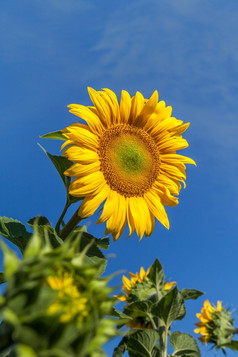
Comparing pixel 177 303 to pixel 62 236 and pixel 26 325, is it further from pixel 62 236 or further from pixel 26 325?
pixel 26 325

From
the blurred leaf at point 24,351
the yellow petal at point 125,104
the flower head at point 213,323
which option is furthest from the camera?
the flower head at point 213,323

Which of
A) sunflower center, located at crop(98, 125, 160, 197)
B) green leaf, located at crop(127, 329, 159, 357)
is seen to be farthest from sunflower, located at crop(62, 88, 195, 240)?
green leaf, located at crop(127, 329, 159, 357)

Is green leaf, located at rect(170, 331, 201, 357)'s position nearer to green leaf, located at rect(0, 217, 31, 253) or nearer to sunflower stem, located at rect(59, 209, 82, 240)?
sunflower stem, located at rect(59, 209, 82, 240)

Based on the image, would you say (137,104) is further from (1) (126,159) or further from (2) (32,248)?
(2) (32,248)

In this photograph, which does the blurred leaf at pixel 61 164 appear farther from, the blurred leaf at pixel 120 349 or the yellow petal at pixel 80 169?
the blurred leaf at pixel 120 349

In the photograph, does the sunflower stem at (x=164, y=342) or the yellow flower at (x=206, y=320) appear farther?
the yellow flower at (x=206, y=320)

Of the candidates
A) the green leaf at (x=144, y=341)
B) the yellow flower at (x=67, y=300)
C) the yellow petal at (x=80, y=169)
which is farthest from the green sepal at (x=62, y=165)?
the yellow flower at (x=67, y=300)

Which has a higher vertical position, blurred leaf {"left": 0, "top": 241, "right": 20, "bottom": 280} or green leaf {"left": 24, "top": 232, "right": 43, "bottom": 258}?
green leaf {"left": 24, "top": 232, "right": 43, "bottom": 258}
